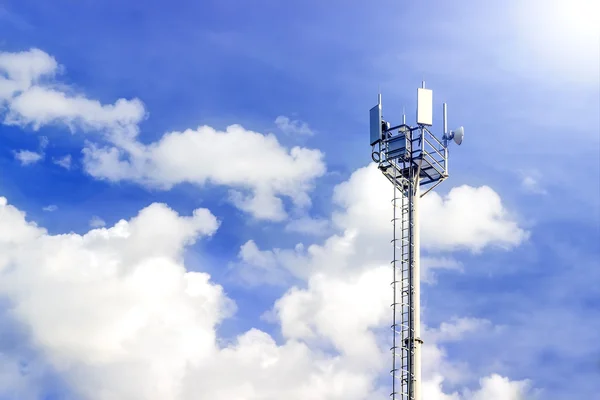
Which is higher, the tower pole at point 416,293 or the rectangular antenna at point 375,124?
the rectangular antenna at point 375,124

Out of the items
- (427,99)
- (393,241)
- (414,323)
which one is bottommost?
(414,323)

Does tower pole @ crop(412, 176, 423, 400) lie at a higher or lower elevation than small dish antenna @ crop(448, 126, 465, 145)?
lower

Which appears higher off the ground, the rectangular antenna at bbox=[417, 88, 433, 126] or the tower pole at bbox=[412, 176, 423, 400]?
the rectangular antenna at bbox=[417, 88, 433, 126]

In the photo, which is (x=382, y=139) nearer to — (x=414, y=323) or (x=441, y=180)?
(x=441, y=180)

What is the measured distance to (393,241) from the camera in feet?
264

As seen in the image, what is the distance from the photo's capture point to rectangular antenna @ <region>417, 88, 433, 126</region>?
272 ft

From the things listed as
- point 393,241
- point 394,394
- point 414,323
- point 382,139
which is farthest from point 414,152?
point 394,394

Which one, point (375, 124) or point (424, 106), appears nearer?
point (424, 106)

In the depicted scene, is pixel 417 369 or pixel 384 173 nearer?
pixel 417 369

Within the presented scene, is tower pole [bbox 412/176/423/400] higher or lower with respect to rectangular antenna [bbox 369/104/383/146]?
lower

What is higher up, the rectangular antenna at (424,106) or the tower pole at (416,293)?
the rectangular antenna at (424,106)

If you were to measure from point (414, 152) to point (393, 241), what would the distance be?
27.3 feet

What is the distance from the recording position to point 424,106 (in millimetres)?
83500

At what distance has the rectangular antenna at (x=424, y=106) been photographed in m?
82.9
